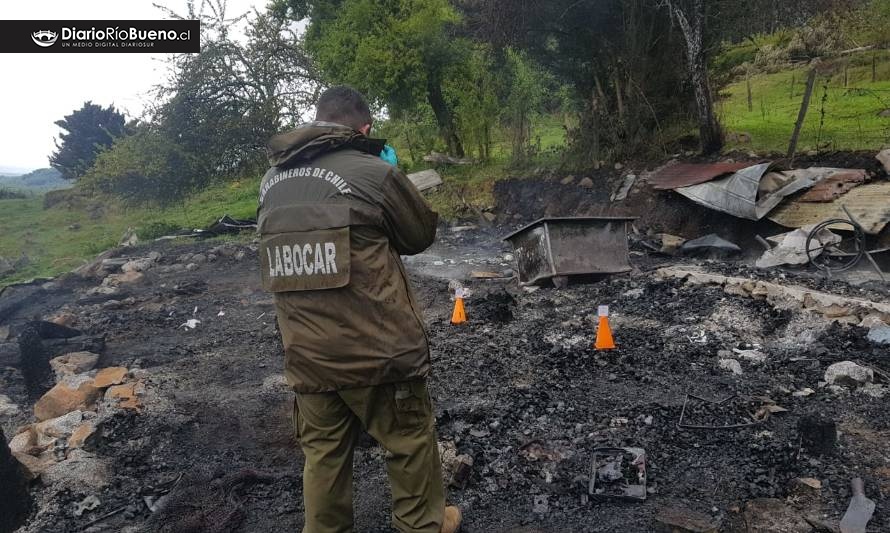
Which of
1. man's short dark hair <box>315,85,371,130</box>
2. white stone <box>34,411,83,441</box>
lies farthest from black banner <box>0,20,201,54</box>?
man's short dark hair <box>315,85,371,130</box>

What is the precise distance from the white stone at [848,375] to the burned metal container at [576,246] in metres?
3.47

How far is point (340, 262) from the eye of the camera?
221 centimetres

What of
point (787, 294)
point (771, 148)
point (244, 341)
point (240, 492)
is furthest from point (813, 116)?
point (240, 492)

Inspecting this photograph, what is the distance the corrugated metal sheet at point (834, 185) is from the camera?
8023mm

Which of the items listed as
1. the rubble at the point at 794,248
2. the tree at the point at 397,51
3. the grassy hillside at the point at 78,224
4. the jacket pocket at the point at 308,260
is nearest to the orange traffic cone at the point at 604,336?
the jacket pocket at the point at 308,260

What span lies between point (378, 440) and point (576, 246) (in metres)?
5.66

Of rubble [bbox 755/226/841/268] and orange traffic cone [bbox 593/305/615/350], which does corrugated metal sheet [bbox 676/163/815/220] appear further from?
orange traffic cone [bbox 593/305/615/350]

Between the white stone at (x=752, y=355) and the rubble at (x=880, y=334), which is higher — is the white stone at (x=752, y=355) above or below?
below

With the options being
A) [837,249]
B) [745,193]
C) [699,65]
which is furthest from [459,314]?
[699,65]

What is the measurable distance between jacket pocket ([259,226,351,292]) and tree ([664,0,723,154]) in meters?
10.5

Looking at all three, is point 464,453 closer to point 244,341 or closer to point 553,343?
point 553,343

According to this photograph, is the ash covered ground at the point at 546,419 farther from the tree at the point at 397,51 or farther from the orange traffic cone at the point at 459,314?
the tree at the point at 397,51

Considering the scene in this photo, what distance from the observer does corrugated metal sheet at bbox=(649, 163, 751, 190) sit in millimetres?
9620

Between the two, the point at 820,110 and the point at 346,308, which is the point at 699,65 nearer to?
the point at 820,110
